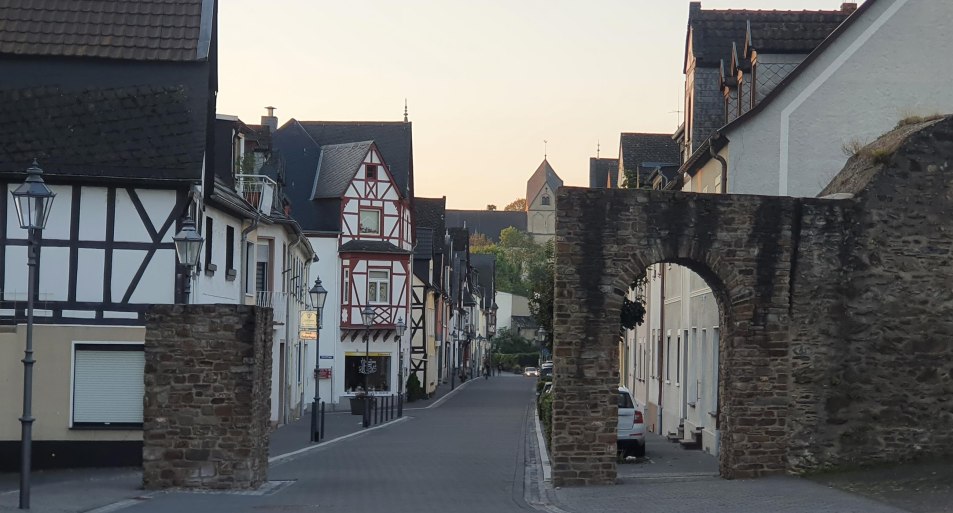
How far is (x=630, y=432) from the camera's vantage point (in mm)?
26281

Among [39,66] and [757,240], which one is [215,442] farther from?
[39,66]

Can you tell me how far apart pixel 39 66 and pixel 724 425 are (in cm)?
1420

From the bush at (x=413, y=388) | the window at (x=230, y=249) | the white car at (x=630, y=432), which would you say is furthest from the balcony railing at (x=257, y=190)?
the bush at (x=413, y=388)

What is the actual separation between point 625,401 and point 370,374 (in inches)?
1197

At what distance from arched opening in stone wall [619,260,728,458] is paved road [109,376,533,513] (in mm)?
4022

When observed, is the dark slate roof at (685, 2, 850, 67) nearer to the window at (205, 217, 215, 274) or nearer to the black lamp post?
the window at (205, 217, 215, 274)

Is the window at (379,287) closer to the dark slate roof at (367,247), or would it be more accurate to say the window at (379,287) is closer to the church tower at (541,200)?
the dark slate roof at (367,247)

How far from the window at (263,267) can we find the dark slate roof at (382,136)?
87.3 feet

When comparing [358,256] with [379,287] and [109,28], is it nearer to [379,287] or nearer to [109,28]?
[379,287]

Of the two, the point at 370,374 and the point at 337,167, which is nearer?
the point at 370,374

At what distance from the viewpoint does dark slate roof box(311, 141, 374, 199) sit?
57.4 m

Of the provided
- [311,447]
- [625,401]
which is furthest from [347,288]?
[625,401]

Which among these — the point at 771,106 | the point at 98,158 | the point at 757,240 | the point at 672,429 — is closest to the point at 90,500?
the point at 98,158

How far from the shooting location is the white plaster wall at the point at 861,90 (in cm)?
2461
